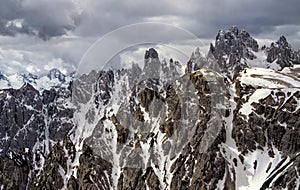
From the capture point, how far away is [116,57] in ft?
275

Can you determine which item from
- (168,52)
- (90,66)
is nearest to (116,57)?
(90,66)

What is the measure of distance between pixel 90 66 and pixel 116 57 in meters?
5.24

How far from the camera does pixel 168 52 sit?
88.7 m

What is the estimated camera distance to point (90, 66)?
8481cm

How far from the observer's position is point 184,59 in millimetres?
89875

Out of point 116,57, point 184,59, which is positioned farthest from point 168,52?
point 116,57

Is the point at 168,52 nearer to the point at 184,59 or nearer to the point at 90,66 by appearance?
the point at 184,59

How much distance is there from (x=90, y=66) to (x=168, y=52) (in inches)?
604

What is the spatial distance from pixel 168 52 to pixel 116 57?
11.0m

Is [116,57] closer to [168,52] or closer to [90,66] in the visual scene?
[90,66]

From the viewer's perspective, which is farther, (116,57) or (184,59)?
(184,59)

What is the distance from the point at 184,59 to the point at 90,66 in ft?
60.7

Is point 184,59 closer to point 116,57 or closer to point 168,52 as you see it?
point 168,52
